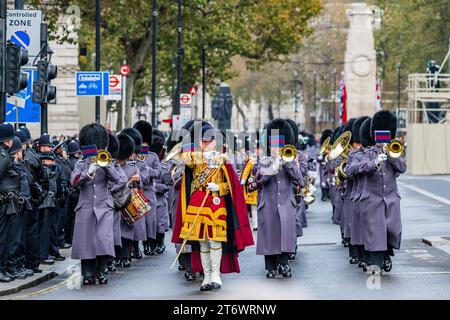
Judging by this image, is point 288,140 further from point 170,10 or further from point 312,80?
point 312,80

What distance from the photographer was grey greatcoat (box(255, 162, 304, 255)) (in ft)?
60.6

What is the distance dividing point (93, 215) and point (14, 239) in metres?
0.99

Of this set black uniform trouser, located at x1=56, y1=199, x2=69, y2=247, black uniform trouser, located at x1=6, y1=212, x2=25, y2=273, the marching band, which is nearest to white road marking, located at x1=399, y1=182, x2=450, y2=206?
black uniform trouser, located at x1=56, y1=199, x2=69, y2=247

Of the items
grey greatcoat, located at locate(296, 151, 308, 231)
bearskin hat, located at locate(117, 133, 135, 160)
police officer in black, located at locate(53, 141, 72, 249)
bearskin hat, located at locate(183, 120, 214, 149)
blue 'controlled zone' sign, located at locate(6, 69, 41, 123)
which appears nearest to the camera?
bearskin hat, located at locate(183, 120, 214, 149)

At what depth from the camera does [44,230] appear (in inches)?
791

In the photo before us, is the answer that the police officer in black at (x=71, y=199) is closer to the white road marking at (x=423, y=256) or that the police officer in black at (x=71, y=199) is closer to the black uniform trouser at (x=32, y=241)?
the black uniform trouser at (x=32, y=241)

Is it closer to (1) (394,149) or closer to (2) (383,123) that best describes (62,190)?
(2) (383,123)

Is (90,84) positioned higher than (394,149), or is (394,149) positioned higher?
(90,84)

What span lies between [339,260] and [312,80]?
303ft

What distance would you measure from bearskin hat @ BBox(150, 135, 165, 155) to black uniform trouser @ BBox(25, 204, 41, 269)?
521cm

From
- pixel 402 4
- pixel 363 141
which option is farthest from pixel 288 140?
pixel 402 4

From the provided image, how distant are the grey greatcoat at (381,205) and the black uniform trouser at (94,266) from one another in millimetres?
3270

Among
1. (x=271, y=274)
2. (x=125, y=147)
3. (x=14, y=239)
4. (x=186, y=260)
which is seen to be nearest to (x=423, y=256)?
(x=271, y=274)

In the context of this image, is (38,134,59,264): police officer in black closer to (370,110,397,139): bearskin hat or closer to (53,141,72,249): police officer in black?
(53,141,72,249): police officer in black
